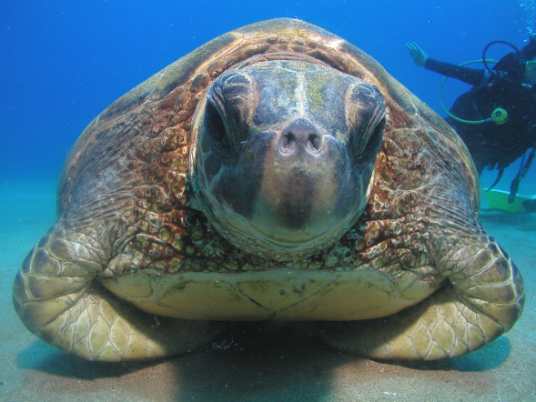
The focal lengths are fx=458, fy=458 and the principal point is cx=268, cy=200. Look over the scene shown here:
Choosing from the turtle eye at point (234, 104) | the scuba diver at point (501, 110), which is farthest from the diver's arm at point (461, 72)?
the turtle eye at point (234, 104)

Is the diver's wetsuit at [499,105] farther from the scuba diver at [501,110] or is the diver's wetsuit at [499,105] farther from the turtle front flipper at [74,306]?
the turtle front flipper at [74,306]

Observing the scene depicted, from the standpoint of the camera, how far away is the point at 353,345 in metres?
2.79

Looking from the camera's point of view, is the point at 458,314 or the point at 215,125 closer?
the point at 215,125

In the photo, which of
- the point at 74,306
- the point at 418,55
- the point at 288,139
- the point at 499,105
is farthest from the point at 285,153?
the point at 418,55

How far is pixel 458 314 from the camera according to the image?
2.69m

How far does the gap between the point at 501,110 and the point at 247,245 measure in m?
7.21

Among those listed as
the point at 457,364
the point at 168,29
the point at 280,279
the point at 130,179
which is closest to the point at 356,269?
the point at 280,279

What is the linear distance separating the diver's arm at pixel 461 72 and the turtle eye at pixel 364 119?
24.9ft

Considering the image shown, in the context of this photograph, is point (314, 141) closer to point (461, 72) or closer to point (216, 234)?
point (216, 234)

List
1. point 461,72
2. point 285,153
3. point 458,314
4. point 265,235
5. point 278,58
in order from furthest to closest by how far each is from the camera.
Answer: point 461,72
point 278,58
point 458,314
point 265,235
point 285,153

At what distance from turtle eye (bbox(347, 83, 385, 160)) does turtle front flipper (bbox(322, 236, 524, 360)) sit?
966 millimetres

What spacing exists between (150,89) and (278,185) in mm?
1911

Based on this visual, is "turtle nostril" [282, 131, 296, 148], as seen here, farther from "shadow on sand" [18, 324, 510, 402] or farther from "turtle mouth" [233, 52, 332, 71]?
"shadow on sand" [18, 324, 510, 402]

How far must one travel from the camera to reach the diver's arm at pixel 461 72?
8.55 metres
